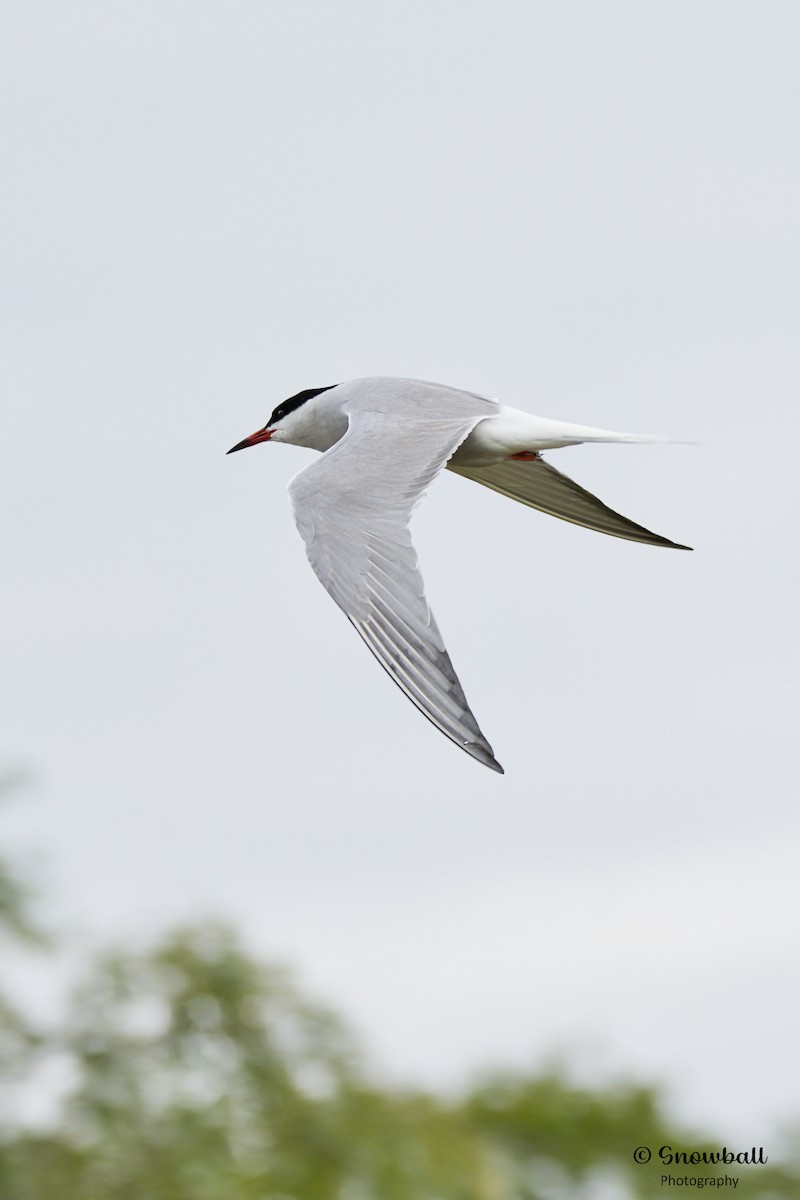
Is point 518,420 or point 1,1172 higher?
point 518,420

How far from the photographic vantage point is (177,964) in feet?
39.8

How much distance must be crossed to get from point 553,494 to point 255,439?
177 centimetres

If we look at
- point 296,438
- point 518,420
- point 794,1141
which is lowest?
point 794,1141

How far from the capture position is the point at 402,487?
8492 mm

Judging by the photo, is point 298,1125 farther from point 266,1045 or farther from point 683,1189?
point 683,1189

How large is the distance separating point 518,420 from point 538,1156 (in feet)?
25.8

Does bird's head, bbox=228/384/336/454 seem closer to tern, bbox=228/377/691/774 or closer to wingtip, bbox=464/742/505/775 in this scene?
tern, bbox=228/377/691/774

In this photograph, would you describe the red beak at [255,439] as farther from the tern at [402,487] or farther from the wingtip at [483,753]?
the wingtip at [483,753]

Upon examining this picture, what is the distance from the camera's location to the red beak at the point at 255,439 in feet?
36.2

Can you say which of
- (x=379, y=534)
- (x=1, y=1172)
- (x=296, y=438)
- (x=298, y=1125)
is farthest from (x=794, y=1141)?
(x=379, y=534)

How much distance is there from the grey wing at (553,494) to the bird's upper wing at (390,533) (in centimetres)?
72

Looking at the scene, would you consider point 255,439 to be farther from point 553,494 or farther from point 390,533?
point 390,533

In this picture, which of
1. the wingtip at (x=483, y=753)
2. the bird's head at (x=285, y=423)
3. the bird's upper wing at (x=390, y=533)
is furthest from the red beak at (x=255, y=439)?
the wingtip at (x=483, y=753)

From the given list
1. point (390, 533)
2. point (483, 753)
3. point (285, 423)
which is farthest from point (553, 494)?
point (483, 753)
